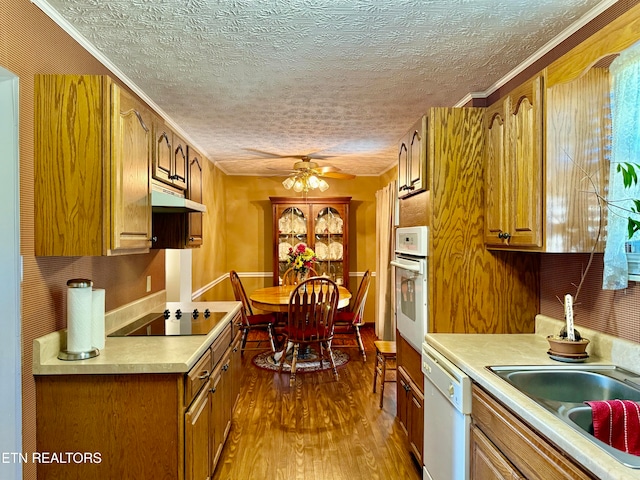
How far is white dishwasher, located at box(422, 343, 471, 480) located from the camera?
5.35 feet

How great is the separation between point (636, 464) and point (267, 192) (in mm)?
5534

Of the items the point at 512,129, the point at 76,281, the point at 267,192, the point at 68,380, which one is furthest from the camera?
the point at 267,192

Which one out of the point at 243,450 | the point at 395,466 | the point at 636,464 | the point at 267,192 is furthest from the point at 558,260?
the point at 267,192

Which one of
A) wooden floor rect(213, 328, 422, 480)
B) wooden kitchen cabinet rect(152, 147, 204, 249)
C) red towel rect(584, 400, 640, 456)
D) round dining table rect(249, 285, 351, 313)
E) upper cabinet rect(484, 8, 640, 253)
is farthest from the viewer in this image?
round dining table rect(249, 285, 351, 313)

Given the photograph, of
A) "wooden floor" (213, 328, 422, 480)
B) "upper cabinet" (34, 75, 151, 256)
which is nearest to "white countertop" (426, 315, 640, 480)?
"wooden floor" (213, 328, 422, 480)

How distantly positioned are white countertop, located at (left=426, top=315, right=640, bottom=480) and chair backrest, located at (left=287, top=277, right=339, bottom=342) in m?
1.76

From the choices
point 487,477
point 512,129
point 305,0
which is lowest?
point 487,477

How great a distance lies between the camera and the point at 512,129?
1.89 m

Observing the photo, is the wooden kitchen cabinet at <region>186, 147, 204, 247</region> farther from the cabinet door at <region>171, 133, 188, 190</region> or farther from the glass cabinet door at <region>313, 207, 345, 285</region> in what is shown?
the glass cabinet door at <region>313, 207, 345, 285</region>

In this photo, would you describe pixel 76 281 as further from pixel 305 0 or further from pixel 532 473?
pixel 532 473

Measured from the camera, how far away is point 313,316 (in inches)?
149

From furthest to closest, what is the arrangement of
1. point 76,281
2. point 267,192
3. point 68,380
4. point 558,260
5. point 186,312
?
point 267,192 → point 186,312 → point 558,260 → point 76,281 → point 68,380

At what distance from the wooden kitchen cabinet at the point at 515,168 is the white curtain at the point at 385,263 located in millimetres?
2777

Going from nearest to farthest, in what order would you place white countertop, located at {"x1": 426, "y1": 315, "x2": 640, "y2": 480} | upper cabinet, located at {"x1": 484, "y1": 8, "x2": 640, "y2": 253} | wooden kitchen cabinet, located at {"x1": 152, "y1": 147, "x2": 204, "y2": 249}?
white countertop, located at {"x1": 426, "y1": 315, "x2": 640, "y2": 480} < upper cabinet, located at {"x1": 484, "y1": 8, "x2": 640, "y2": 253} < wooden kitchen cabinet, located at {"x1": 152, "y1": 147, "x2": 204, "y2": 249}
